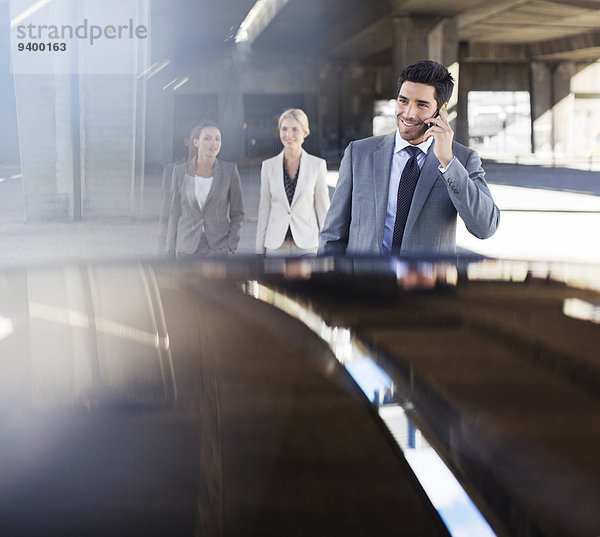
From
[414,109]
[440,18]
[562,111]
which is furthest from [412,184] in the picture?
[562,111]

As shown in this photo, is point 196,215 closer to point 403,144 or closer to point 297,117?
point 297,117

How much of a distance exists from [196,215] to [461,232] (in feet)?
25.8

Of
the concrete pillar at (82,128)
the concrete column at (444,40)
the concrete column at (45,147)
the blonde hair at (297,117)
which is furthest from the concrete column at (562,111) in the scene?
the blonde hair at (297,117)

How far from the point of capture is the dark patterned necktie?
Answer: 335 centimetres

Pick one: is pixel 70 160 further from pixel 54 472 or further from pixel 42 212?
pixel 54 472

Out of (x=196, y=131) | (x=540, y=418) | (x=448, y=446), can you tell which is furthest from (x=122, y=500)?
(x=196, y=131)

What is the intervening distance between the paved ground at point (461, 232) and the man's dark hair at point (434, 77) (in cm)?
454

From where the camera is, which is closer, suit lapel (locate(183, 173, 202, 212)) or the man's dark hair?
Result: the man's dark hair

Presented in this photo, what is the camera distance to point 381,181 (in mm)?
3402

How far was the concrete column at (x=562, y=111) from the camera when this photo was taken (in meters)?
45.9

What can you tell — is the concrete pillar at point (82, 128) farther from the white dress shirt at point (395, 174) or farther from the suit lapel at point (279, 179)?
the white dress shirt at point (395, 174)

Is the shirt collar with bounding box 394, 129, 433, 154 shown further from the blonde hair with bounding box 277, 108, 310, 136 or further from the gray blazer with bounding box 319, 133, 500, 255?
the blonde hair with bounding box 277, 108, 310, 136

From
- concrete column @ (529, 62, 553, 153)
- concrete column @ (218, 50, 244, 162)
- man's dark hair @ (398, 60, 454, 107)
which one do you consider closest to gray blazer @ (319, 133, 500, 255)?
man's dark hair @ (398, 60, 454, 107)

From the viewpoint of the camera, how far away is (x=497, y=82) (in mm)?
45906
